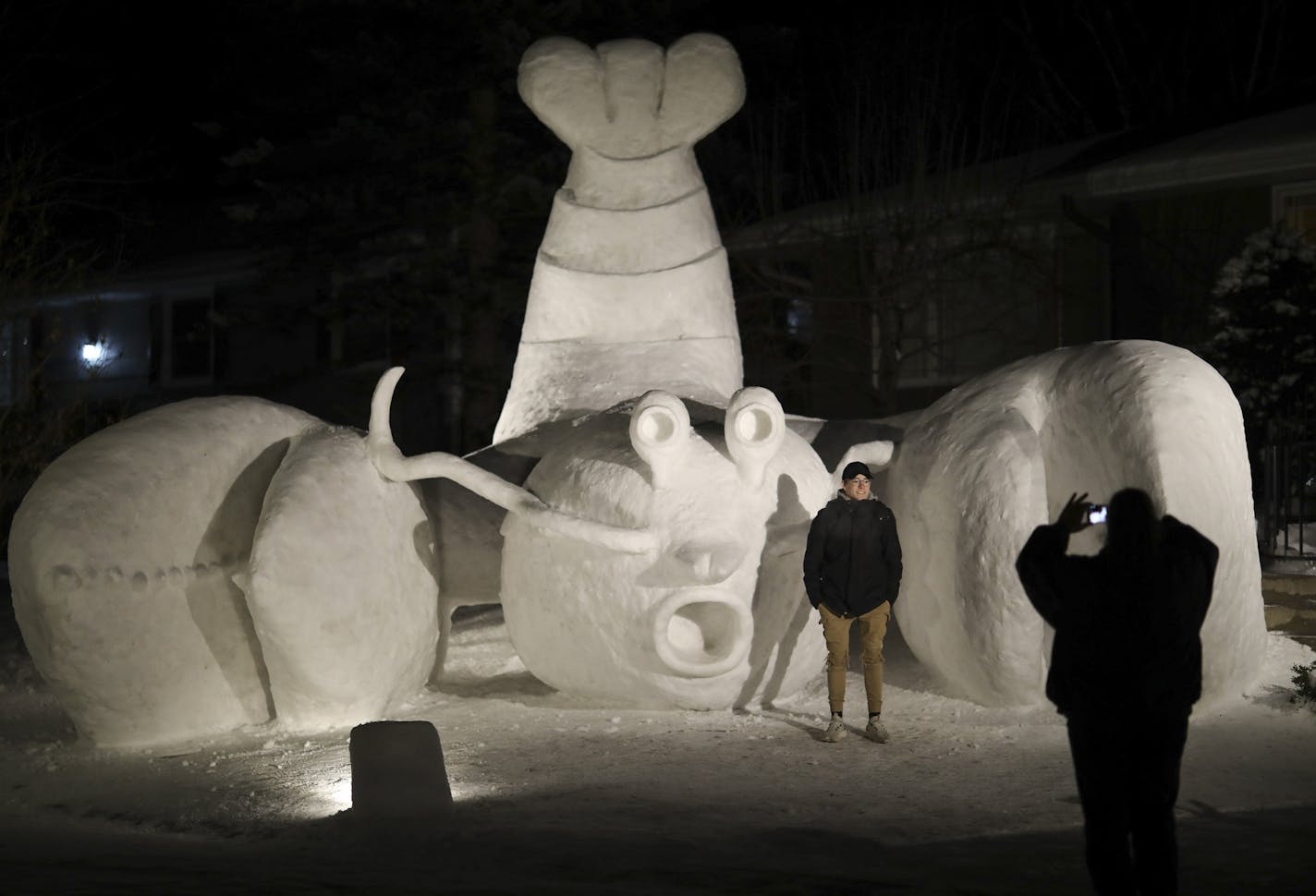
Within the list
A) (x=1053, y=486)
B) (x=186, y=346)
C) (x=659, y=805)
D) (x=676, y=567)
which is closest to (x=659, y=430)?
(x=676, y=567)

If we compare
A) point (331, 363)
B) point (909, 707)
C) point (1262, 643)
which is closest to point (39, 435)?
point (331, 363)

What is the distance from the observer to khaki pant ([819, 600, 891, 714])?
7051 millimetres

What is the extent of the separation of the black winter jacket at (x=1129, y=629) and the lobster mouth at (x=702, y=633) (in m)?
2.86

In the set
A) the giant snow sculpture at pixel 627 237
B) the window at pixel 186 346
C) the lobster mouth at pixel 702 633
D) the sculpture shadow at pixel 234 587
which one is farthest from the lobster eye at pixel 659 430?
the window at pixel 186 346

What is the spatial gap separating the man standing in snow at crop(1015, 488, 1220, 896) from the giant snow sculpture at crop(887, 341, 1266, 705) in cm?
250

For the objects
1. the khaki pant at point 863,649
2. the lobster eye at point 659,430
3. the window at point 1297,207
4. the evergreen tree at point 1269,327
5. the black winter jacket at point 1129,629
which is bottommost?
the khaki pant at point 863,649

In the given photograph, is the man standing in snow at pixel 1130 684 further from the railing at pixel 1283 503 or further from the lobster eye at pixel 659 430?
the railing at pixel 1283 503

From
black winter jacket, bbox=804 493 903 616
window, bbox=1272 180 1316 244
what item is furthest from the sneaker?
window, bbox=1272 180 1316 244

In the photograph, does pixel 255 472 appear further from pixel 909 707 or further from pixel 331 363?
pixel 331 363

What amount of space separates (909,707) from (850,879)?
9.77 ft

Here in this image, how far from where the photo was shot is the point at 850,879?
4801mm

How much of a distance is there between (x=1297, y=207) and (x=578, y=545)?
34.8ft

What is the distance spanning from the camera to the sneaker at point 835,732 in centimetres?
703

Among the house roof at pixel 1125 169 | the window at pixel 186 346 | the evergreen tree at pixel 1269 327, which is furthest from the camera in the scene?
the window at pixel 186 346
